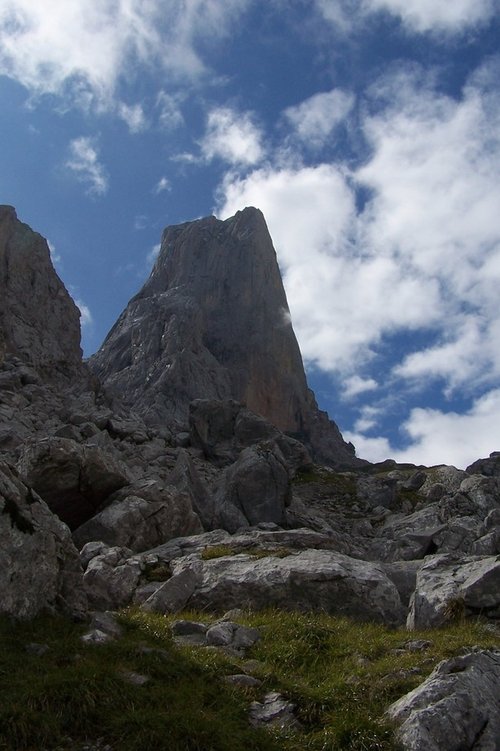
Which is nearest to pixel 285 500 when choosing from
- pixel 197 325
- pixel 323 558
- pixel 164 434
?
pixel 164 434

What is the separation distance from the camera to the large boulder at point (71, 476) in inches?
1038

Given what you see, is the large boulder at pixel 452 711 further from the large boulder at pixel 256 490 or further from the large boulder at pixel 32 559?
the large boulder at pixel 256 490

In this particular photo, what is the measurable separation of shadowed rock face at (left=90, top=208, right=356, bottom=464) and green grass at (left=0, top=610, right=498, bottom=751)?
100 m

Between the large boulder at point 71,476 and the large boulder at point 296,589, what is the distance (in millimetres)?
8957

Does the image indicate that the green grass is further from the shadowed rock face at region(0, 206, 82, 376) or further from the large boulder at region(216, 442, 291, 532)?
the shadowed rock face at region(0, 206, 82, 376)

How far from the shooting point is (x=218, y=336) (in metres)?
162

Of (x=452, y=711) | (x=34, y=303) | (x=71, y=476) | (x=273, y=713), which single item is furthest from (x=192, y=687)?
(x=34, y=303)

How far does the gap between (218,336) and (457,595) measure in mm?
146229

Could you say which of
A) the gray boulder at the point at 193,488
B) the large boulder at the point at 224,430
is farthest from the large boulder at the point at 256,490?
the large boulder at the point at 224,430

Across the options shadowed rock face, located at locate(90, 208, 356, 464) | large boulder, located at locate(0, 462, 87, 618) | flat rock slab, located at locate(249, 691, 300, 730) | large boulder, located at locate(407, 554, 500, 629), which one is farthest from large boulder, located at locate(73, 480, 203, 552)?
shadowed rock face, located at locate(90, 208, 356, 464)

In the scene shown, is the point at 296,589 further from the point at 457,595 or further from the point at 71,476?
the point at 71,476

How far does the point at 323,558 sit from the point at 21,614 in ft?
30.2

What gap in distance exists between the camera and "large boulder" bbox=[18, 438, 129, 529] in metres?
26.4

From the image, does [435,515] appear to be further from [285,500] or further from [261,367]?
[261,367]
